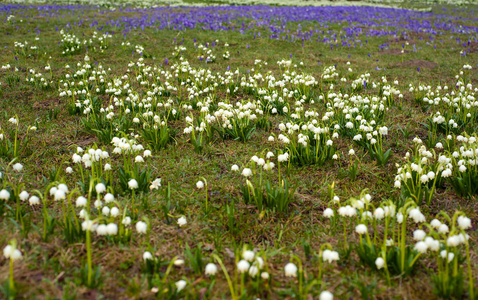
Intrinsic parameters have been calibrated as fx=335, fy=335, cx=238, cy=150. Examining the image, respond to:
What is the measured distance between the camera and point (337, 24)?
17219 mm

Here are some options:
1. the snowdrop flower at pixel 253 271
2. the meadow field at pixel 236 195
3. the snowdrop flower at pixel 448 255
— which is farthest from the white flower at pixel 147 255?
the snowdrop flower at pixel 448 255

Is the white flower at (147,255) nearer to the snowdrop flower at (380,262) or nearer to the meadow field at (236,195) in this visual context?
the meadow field at (236,195)

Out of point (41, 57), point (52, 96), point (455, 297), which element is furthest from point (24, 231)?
point (41, 57)

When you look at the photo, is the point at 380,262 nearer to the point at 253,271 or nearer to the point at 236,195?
the point at 253,271

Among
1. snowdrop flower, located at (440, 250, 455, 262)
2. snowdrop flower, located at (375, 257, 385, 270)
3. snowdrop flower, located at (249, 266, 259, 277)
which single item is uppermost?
snowdrop flower, located at (440, 250, 455, 262)

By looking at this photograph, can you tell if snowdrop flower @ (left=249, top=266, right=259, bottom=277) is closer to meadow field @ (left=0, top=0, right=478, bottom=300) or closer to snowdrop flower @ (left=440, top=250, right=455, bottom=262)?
meadow field @ (left=0, top=0, right=478, bottom=300)

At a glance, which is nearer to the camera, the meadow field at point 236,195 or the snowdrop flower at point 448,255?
the snowdrop flower at point 448,255

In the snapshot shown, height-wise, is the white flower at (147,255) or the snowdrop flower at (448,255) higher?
the snowdrop flower at (448,255)

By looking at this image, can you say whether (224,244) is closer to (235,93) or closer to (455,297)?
(455,297)

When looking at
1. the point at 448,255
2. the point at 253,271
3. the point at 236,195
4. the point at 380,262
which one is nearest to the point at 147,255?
the point at 253,271

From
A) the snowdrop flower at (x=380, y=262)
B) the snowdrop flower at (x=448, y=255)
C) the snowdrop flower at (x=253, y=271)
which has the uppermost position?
the snowdrop flower at (x=448, y=255)

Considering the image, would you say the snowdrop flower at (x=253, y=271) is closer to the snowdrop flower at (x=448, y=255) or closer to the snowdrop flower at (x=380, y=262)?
the snowdrop flower at (x=380, y=262)

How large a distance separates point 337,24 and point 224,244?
16.7 m

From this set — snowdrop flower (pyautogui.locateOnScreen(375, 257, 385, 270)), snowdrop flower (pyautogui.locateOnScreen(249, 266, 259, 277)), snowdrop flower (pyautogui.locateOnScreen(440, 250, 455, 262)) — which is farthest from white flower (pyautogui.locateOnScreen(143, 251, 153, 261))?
snowdrop flower (pyautogui.locateOnScreen(440, 250, 455, 262))
